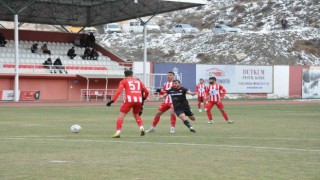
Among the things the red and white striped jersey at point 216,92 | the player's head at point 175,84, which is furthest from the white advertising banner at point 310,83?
the player's head at point 175,84

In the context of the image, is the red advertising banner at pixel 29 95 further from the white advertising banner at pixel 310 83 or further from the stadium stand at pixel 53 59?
the white advertising banner at pixel 310 83

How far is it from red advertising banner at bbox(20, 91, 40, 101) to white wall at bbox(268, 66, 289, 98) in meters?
22.0

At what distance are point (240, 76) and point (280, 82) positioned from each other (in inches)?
184

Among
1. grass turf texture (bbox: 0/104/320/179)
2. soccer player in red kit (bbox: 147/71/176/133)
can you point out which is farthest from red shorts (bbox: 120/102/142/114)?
soccer player in red kit (bbox: 147/71/176/133)

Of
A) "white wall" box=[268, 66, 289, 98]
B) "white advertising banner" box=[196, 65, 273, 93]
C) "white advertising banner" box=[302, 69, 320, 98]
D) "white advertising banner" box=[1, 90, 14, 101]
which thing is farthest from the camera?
"white advertising banner" box=[302, 69, 320, 98]

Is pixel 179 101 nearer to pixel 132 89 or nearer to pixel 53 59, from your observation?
pixel 132 89

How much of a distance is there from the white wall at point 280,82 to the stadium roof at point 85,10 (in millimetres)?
12972

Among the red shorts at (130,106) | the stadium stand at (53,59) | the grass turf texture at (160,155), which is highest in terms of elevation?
the stadium stand at (53,59)

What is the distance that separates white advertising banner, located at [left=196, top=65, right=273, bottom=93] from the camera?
62125mm

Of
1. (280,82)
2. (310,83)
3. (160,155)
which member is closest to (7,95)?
(280,82)

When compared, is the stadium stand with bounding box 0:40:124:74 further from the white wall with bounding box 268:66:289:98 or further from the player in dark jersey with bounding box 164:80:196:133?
the player in dark jersey with bounding box 164:80:196:133

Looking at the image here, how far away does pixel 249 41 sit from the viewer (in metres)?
84.1

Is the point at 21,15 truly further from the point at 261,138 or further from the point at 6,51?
the point at 261,138

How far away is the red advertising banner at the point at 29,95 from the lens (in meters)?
54.2
